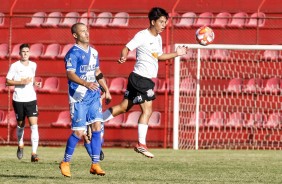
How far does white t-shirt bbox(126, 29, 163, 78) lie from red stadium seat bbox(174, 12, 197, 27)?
7.38 metres

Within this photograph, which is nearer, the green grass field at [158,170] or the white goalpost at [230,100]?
the green grass field at [158,170]

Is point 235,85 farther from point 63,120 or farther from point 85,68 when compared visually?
point 85,68

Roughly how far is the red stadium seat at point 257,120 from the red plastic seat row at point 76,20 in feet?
12.7

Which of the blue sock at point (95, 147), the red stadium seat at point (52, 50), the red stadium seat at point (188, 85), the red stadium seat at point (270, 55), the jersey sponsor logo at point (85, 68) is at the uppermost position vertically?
the red stadium seat at point (52, 50)

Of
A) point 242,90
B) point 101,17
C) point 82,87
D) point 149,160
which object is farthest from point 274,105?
point 82,87

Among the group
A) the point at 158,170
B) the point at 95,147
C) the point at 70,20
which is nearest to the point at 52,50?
the point at 70,20

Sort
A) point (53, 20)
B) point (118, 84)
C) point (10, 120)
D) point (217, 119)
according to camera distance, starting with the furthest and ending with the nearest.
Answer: point (53, 20)
point (10, 120)
point (118, 84)
point (217, 119)

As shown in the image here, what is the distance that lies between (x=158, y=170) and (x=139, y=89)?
2368 mm

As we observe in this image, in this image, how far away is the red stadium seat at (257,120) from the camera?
21531 mm

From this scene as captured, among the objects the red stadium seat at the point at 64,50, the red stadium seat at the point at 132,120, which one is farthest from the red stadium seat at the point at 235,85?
the red stadium seat at the point at 64,50

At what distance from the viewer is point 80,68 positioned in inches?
451

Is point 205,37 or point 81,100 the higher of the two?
point 205,37

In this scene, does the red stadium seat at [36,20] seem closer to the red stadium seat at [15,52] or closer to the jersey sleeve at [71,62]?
the red stadium seat at [15,52]

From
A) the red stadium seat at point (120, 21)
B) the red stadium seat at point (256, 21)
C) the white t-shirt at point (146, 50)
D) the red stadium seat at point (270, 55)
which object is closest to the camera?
the white t-shirt at point (146, 50)
